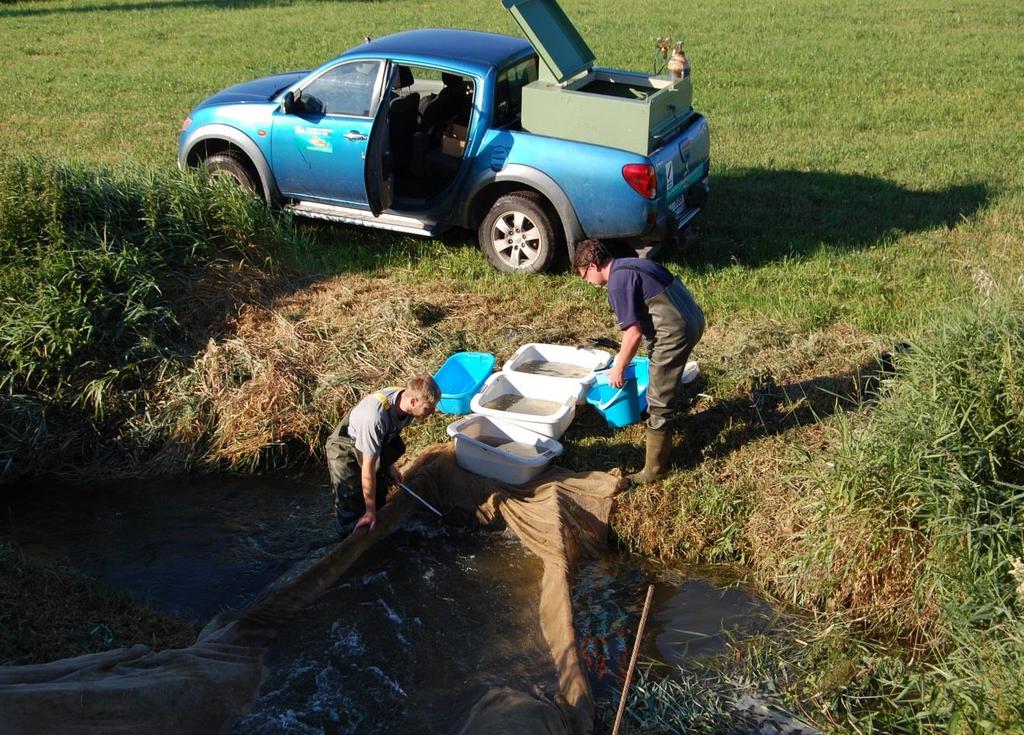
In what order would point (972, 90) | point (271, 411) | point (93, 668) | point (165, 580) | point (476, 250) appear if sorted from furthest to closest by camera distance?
point (972, 90) → point (476, 250) → point (271, 411) → point (165, 580) → point (93, 668)

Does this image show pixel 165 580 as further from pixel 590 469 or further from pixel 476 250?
pixel 476 250

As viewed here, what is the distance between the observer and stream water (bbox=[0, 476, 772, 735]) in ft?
17.0

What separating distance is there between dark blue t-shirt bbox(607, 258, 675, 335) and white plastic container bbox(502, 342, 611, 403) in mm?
1157

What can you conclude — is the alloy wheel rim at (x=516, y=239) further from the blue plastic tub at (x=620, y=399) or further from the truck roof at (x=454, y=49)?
the blue plastic tub at (x=620, y=399)

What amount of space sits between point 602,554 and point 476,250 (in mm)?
3987

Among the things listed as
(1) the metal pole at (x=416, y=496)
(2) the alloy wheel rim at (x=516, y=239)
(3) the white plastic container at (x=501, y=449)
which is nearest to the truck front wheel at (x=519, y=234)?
(2) the alloy wheel rim at (x=516, y=239)

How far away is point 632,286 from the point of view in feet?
20.2

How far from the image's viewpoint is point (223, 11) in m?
23.5

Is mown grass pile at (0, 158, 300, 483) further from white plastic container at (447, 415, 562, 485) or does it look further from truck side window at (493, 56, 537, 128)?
white plastic container at (447, 415, 562, 485)

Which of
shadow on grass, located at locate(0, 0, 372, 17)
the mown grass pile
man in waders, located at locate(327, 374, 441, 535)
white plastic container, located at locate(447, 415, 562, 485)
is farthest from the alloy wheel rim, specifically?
shadow on grass, located at locate(0, 0, 372, 17)

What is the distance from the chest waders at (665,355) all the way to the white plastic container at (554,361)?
93 centimetres

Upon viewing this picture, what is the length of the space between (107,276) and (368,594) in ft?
12.4

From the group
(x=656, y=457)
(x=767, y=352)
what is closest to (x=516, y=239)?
(x=767, y=352)

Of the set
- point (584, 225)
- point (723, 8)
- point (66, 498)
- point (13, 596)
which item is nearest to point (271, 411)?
point (66, 498)
